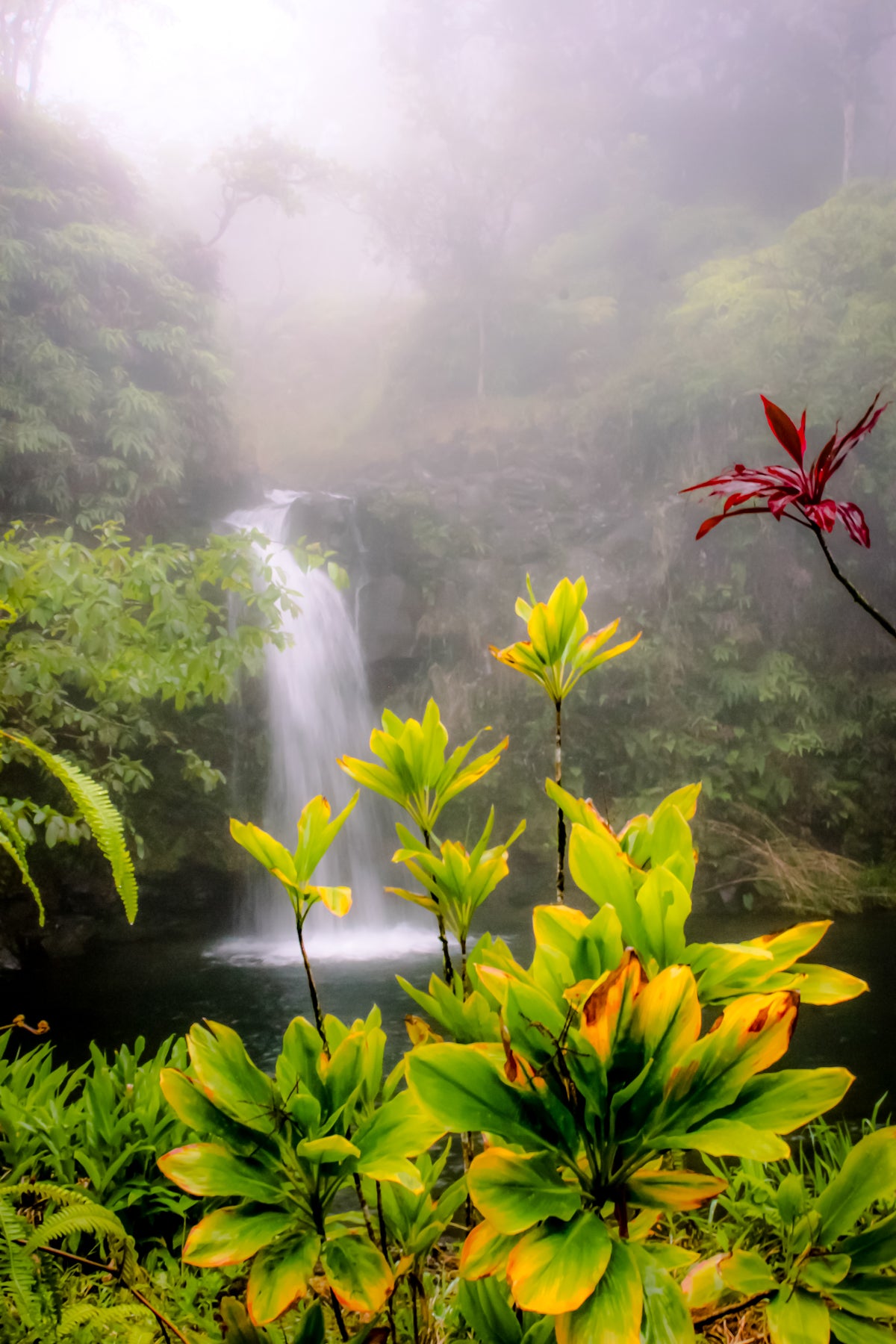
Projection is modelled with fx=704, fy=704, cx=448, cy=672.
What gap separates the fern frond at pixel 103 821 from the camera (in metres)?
0.62

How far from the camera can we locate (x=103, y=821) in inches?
25.3

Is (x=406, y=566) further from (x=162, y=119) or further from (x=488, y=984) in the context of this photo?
(x=488, y=984)

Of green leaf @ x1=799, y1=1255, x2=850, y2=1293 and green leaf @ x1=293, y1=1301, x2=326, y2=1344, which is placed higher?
green leaf @ x1=799, y1=1255, x2=850, y2=1293

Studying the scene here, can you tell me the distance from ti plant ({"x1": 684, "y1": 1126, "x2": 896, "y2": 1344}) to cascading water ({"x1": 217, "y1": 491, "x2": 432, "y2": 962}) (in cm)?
363

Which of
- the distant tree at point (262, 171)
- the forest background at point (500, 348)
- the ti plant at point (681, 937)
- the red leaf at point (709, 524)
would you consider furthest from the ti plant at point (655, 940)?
the distant tree at point (262, 171)

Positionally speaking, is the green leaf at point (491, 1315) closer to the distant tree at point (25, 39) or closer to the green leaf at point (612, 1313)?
the green leaf at point (612, 1313)

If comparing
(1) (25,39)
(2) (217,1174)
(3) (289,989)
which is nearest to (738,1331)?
(2) (217,1174)

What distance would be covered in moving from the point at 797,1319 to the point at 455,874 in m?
0.28

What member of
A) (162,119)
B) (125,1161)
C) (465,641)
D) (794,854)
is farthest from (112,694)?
(162,119)

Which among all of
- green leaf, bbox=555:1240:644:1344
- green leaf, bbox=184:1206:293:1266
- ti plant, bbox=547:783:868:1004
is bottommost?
green leaf, bbox=184:1206:293:1266

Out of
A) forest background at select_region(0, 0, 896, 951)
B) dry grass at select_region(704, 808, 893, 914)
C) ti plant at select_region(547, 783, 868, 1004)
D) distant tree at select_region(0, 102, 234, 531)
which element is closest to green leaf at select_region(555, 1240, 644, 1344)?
ti plant at select_region(547, 783, 868, 1004)

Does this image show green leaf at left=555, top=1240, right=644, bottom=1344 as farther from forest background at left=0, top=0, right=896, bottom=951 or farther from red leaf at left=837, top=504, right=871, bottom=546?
forest background at left=0, top=0, right=896, bottom=951

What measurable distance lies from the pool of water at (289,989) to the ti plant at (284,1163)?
7.68 ft

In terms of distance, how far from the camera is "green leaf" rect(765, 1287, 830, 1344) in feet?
0.95
